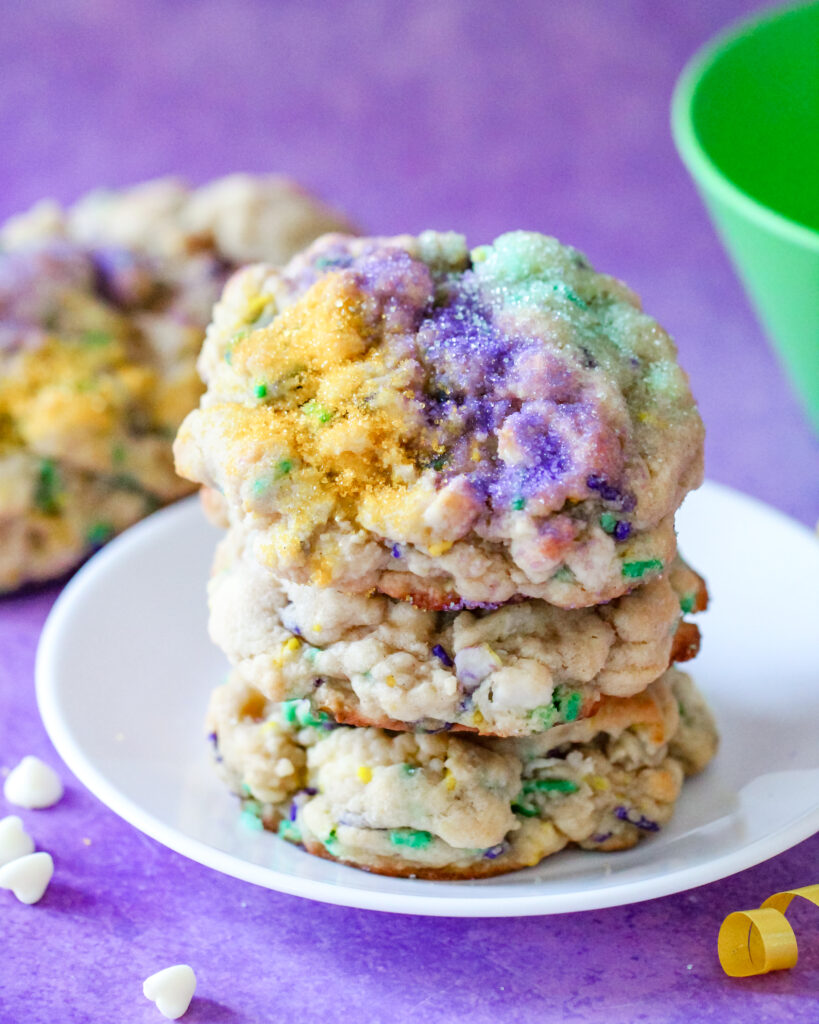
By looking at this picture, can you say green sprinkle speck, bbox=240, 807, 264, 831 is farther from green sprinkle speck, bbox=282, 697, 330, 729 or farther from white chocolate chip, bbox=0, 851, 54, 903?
white chocolate chip, bbox=0, 851, 54, 903

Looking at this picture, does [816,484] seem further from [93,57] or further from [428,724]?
[93,57]

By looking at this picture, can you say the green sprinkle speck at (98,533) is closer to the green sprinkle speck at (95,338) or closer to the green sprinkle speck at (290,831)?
the green sprinkle speck at (95,338)

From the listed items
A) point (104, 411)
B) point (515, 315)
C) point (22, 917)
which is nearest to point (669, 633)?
point (515, 315)

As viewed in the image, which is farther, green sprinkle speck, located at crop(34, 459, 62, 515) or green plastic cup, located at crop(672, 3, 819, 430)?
green plastic cup, located at crop(672, 3, 819, 430)

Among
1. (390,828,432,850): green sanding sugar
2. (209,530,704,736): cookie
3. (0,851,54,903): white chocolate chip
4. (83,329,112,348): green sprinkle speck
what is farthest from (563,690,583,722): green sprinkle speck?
(83,329,112,348): green sprinkle speck

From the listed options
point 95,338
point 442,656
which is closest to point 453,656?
point 442,656

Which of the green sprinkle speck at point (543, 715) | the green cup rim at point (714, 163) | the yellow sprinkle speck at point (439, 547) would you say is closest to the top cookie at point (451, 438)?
the yellow sprinkle speck at point (439, 547)
